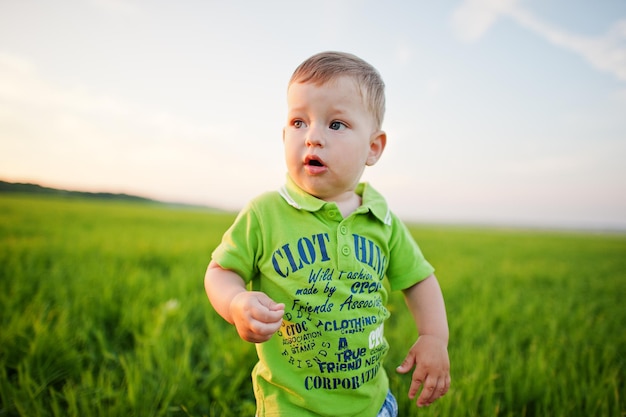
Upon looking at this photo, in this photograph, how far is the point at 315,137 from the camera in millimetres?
1151

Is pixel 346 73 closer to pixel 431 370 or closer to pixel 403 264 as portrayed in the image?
pixel 403 264

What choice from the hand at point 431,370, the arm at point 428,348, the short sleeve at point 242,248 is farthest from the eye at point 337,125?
the hand at point 431,370

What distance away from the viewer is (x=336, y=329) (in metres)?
1.21

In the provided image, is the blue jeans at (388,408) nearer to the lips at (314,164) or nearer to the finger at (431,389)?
the finger at (431,389)

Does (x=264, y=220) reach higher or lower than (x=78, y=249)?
higher

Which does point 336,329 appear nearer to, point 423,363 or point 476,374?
point 423,363

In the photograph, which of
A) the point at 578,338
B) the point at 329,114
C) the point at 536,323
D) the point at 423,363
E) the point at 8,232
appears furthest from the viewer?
the point at 8,232

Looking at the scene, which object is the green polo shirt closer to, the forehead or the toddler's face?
the toddler's face

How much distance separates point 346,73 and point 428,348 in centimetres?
110

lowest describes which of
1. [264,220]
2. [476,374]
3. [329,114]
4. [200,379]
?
[200,379]

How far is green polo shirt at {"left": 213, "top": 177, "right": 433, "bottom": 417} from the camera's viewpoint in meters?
1.21

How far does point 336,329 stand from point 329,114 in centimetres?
75

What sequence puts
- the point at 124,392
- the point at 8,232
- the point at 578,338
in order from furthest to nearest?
the point at 8,232 → the point at 578,338 → the point at 124,392

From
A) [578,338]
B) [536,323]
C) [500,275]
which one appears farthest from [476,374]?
[500,275]
